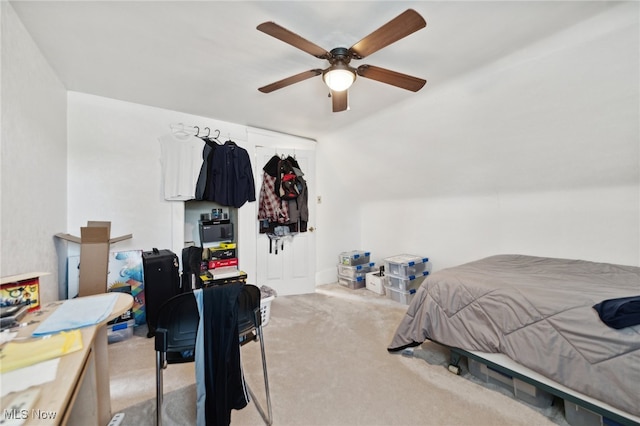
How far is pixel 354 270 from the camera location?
13.2ft

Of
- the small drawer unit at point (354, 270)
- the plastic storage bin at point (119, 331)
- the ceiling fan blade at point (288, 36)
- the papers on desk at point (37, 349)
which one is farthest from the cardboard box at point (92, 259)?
the small drawer unit at point (354, 270)

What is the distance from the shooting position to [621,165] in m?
2.19

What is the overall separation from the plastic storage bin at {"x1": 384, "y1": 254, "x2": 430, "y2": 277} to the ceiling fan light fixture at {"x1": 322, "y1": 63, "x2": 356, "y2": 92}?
245cm

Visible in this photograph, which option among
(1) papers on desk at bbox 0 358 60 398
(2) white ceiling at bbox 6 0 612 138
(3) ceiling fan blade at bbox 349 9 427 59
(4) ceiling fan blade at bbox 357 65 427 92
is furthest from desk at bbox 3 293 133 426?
(4) ceiling fan blade at bbox 357 65 427 92

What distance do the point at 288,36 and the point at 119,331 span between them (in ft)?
9.33

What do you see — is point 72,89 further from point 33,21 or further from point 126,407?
point 126,407

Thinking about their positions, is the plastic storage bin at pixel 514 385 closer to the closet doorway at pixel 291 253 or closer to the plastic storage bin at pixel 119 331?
the closet doorway at pixel 291 253

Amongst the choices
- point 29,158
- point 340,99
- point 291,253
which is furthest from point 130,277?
point 340,99

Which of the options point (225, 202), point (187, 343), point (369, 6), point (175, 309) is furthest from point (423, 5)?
point (225, 202)

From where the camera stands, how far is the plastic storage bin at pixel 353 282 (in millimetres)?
4016

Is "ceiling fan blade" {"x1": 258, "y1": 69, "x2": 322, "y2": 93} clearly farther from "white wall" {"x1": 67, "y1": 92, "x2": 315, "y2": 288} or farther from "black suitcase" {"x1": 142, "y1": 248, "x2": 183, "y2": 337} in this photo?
"black suitcase" {"x1": 142, "y1": 248, "x2": 183, "y2": 337}

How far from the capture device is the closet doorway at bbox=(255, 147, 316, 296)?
11.7ft

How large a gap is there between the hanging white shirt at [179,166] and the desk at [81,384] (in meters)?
1.66

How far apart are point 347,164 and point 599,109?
2.67m
